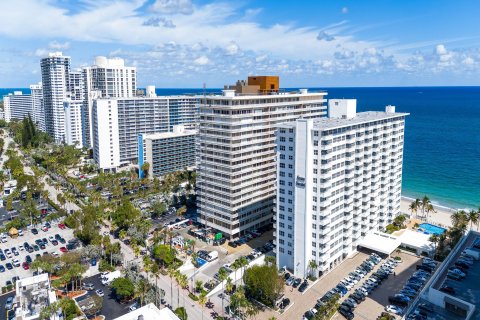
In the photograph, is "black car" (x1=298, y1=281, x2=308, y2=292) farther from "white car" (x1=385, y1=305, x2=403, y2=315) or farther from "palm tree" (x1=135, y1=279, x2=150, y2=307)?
"palm tree" (x1=135, y1=279, x2=150, y2=307)

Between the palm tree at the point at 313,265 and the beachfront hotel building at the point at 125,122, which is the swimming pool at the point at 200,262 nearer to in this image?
the palm tree at the point at 313,265

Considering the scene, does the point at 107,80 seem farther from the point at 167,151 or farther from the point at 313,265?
the point at 313,265

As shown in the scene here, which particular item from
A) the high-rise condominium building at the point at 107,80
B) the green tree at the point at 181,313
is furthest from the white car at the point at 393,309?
the high-rise condominium building at the point at 107,80

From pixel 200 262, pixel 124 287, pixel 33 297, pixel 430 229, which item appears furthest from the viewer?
pixel 430 229

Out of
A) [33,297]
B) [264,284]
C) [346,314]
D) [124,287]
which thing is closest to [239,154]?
[264,284]

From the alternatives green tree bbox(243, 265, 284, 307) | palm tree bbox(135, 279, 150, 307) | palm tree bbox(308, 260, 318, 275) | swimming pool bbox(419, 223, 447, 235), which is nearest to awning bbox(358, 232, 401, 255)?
swimming pool bbox(419, 223, 447, 235)

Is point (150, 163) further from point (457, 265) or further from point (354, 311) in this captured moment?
point (457, 265)

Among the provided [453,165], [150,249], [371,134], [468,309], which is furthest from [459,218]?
[453,165]
